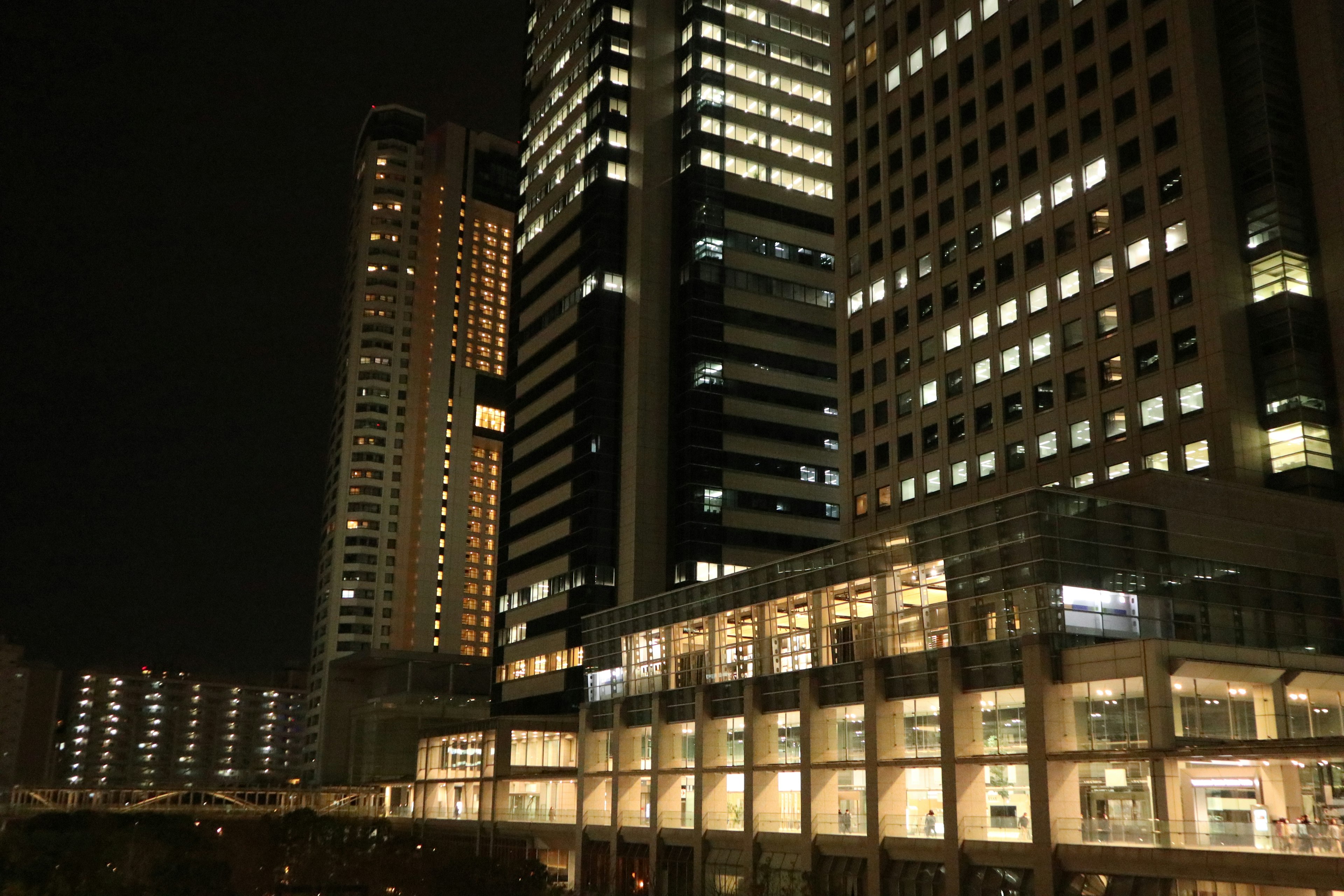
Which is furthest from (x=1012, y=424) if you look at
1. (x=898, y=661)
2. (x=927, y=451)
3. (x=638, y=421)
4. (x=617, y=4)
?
(x=617, y=4)

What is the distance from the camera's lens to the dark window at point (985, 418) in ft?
273

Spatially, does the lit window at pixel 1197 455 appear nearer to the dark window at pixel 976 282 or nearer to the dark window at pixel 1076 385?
the dark window at pixel 1076 385

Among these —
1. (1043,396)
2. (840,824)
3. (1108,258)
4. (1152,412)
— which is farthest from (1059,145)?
(840,824)

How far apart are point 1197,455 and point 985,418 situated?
16.4 meters

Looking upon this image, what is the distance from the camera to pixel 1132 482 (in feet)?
214

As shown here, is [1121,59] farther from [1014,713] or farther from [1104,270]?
[1014,713]

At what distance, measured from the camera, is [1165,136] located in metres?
76.5

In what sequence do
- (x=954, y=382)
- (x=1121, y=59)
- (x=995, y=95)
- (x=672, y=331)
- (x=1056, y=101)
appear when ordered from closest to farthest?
1. (x=1121, y=59)
2. (x=1056, y=101)
3. (x=954, y=382)
4. (x=995, y=95)
5. (x=672, y=331)

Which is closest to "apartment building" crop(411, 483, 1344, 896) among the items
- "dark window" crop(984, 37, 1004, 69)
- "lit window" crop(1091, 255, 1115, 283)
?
"lit window" crop(1091, 255, 1115, 283)

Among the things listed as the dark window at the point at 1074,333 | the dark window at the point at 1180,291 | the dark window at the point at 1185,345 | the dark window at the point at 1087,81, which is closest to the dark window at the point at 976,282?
the dark window at the point at 1074,333

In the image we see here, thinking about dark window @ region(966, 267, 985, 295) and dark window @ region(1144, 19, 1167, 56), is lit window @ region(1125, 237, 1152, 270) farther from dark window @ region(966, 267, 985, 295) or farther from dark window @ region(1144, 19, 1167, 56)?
dark window @ region(1144, 19, 1167, 56)

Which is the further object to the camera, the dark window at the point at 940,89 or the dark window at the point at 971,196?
the dark window at the point at 940,89

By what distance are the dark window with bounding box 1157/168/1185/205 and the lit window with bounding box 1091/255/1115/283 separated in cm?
448

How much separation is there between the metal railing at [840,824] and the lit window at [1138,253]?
37493 millimetres
